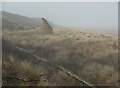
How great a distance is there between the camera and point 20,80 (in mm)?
10094

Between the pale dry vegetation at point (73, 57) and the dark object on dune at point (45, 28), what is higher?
the dark object on dune at point (45, 28)

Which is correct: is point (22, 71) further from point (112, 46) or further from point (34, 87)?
point (112, 46)

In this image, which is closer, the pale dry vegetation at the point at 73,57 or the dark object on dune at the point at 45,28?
the pale dry vegetation at the point at 73,57

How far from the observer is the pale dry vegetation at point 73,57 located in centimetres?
1061

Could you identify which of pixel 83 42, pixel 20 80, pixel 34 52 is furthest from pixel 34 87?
pixel 83 42

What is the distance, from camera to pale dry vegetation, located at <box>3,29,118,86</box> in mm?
10609

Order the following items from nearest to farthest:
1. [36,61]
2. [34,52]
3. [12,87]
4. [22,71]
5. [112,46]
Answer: [12,87] → [22,71] → [36,61] → [34,52] → [112,46]

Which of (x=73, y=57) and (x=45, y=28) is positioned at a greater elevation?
(x=45, y=28)

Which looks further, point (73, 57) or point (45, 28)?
point (45, 28)

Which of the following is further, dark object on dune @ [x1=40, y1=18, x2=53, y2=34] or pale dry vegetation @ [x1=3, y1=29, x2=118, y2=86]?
dark object on dune @ [x1=40, y1=18, x2=53, y2=34]

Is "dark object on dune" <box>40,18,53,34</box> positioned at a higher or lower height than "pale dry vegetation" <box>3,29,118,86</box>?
higher

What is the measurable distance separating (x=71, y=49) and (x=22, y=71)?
11.7 feet

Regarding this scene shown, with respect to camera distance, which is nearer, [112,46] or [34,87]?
[34,87]

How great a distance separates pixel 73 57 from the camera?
1243 centimetres
